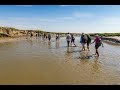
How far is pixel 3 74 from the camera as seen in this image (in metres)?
10.0

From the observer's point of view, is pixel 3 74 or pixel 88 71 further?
pixel 88 71

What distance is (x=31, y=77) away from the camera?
31.4 feet

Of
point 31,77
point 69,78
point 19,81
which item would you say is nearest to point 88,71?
point 69,78
